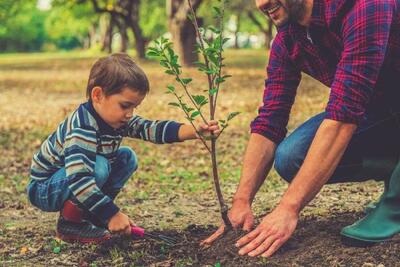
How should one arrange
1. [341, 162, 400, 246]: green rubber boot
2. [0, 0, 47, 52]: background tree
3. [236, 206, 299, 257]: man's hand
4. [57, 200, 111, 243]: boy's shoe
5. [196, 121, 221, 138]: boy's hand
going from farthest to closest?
1. [0, 0, 47, 52]: background tree
2. [57, 200, 111, 243]: boy's shoe
3. [196, 121, 221, 138]: boy's hand
4. [341, 162, 400, 246]: green rubber boot
5. [236, 206, 299, 257]: man's hand

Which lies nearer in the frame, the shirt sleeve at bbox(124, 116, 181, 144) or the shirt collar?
the shirt collar

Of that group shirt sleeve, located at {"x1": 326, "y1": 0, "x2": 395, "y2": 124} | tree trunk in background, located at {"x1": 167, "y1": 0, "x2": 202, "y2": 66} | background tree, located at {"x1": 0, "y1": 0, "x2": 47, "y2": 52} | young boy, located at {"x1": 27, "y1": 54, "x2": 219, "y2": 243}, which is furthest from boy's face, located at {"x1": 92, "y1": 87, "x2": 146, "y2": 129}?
background tree, located at {"x1": 0, "y1": 0, "x2": 47, "y2": 52}

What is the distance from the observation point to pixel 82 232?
4191 mm

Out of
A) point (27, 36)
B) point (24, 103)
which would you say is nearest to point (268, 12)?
point (24, 103)

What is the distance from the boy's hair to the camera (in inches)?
149

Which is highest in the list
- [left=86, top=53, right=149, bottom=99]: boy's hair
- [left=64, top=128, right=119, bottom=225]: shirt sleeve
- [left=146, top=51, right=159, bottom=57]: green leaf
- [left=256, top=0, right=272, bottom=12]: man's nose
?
[left=256, top=0, right=272, bottom=12]: man's nose

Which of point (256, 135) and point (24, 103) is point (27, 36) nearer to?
point (24, 103)

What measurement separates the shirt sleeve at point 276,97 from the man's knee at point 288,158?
0.11 m

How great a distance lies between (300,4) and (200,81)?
13.6 metres

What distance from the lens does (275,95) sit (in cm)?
391

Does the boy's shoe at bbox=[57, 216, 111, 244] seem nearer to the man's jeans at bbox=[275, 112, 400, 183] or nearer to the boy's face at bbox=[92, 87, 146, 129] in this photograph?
the boy's face at bbox=[92, 87, 146, 129]

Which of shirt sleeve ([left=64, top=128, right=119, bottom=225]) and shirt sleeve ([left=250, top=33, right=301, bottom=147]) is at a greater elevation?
shirt sleeve ([left=250, top=33, right=301, bottom=147])

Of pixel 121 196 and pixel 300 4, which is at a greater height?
pixel 300 4

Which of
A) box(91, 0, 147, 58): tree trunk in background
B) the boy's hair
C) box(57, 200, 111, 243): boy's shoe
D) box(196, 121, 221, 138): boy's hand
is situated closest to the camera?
box(196, 121, 221, 138): boy's hand
